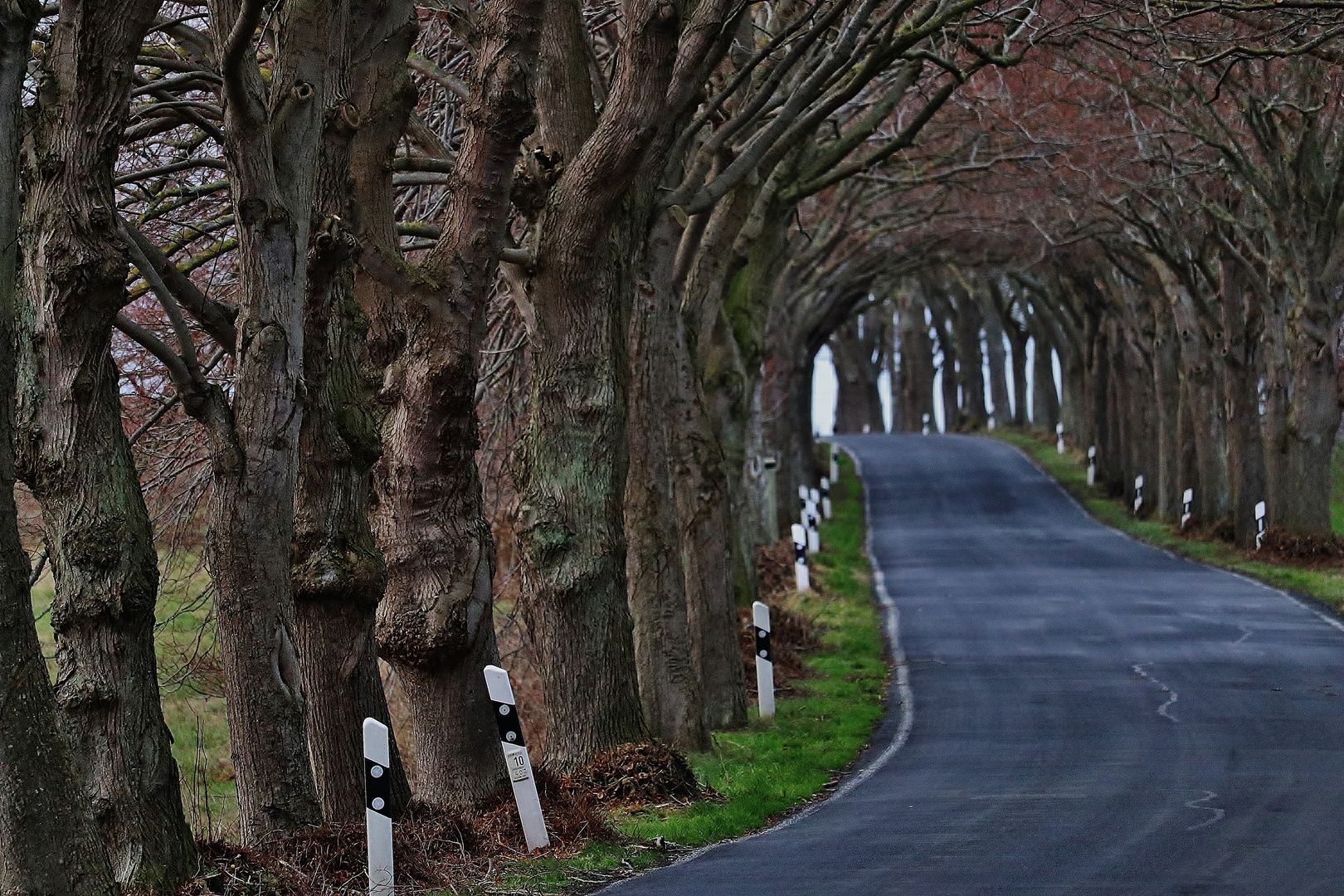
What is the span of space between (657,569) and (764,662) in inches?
105

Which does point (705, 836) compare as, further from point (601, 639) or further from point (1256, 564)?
point (1256, 564)

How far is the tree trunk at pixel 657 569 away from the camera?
1380cm

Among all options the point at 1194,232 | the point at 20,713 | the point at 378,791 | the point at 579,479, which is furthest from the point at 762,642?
the point at 1194,232

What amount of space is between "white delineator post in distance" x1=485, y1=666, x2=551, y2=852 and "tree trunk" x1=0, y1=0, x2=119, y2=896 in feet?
10.6

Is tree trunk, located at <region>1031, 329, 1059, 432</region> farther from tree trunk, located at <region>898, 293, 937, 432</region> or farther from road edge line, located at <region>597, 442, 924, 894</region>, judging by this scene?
road edge line, located at <region>597, 442, 924, 894</region>

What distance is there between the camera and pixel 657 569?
13.8 metres

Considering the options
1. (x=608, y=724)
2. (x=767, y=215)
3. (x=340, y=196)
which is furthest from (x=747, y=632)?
(x=340, y=196)

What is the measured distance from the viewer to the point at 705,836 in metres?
10.4

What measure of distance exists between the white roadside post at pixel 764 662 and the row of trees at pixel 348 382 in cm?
39

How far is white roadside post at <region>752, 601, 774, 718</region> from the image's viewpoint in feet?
52.5

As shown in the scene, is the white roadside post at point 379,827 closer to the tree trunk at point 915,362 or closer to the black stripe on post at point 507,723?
the black stripe on post at point 507,723

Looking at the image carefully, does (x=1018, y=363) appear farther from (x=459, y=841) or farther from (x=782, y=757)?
(x=459, y=841)

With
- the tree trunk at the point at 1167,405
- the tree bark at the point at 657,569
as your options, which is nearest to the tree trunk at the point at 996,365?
the tree trunk at the point at 1167,405

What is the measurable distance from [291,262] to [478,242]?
215 cm
